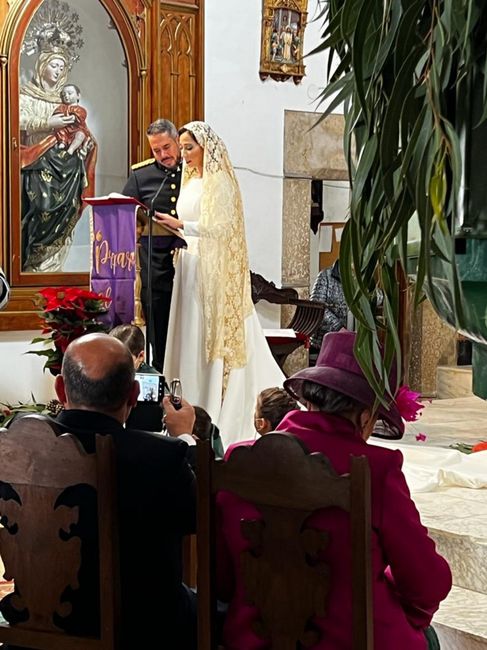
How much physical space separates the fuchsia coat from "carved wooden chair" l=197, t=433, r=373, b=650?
2.0 inches

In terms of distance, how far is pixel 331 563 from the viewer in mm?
2133

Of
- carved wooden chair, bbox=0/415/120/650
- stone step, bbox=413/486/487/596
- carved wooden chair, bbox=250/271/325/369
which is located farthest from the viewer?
carved wooden chair, bbox=250/271/325/369

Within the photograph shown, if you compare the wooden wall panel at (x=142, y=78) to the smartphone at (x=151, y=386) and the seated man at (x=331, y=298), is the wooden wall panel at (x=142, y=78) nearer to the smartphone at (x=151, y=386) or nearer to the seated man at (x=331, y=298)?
the seated man at (x=331, y=298)

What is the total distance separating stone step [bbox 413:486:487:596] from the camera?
414cm

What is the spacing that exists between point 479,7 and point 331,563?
4.71 ft

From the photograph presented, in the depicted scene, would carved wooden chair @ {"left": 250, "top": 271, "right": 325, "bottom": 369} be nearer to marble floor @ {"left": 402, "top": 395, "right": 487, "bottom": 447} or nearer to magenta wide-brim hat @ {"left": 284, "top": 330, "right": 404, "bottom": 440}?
marble floor @ {"left": 402, "top": 395, "right": 487, "bottom": 447}

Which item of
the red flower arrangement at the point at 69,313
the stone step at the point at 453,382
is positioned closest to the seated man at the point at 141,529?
the red flower arrangement at the point at 69,313

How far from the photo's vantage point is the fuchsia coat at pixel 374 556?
2168mm

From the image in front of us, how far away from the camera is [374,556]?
7.45 feet

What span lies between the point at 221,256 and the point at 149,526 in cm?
545

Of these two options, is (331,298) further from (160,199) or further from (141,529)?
(141,529)

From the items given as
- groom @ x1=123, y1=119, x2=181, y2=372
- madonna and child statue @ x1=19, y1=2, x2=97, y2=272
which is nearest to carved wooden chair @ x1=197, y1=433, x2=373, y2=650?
groom @ x1=123, y1=119, x2=181, y2=372

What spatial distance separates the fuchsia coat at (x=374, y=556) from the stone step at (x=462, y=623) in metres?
1.26

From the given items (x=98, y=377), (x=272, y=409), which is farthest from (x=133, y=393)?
(x=272, y=409)
